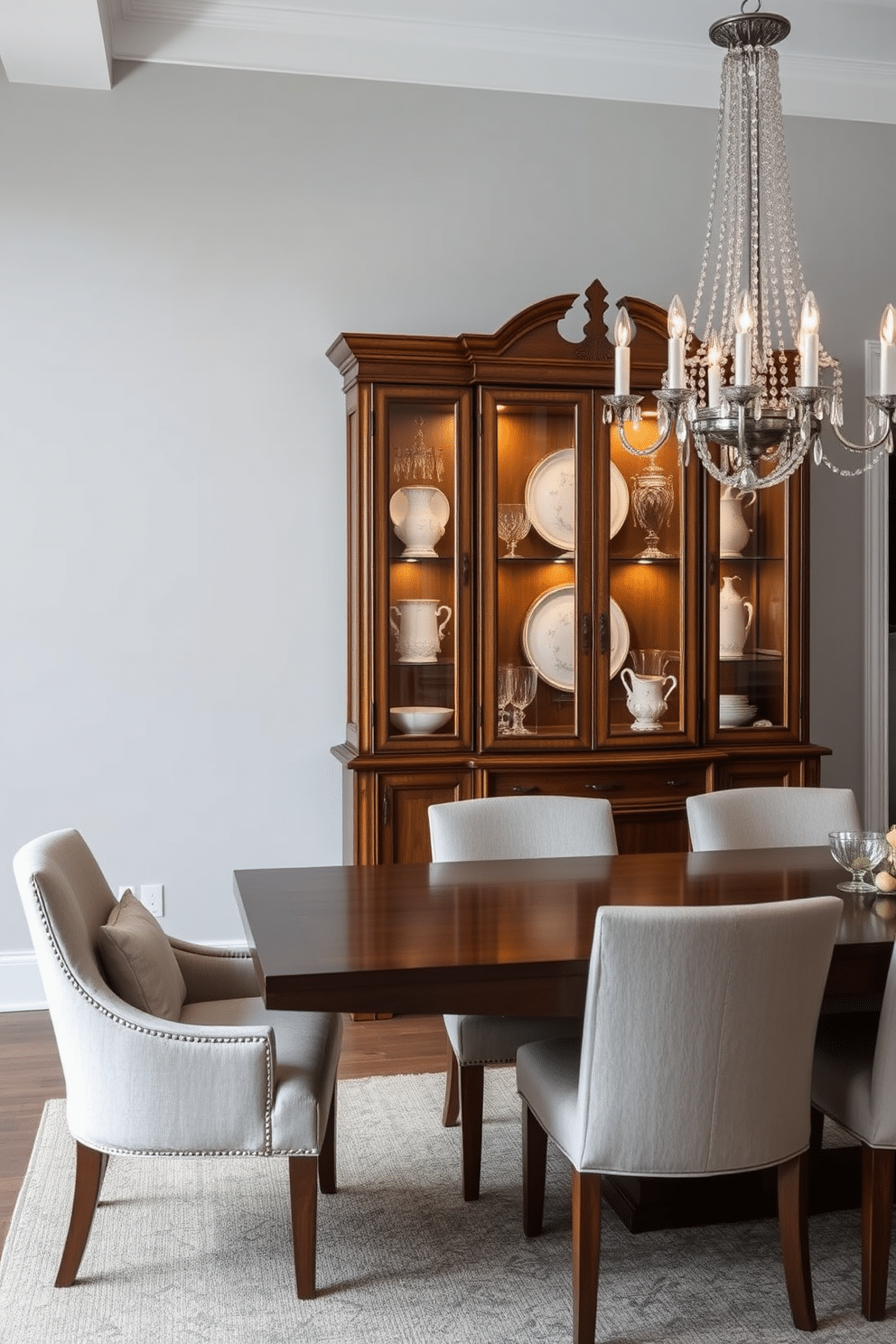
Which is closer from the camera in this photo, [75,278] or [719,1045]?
[719,1045]

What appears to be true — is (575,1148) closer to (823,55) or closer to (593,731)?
(593,731)

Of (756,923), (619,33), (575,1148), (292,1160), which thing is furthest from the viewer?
(619,33)

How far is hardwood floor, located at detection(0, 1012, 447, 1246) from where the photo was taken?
3.11m

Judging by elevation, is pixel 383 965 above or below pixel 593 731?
below

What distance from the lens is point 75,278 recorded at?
4078 mm

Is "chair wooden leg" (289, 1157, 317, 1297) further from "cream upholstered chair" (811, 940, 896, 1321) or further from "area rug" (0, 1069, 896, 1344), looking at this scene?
"cream upholstered chair" (811, 940, 896, 1321)

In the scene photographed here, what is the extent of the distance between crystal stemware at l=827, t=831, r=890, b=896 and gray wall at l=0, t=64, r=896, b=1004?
203 centimetres

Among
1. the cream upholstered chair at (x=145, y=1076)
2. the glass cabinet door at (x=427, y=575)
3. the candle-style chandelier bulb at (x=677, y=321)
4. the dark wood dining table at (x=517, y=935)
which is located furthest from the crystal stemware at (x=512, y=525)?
the cream upholstered chair at (x=145, y=1076)

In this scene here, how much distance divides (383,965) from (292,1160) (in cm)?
45

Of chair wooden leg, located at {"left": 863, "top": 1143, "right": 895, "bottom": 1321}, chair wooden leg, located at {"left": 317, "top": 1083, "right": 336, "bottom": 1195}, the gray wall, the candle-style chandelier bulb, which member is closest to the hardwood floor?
the gray wall

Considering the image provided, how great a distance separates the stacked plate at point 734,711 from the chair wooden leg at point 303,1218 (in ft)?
7.75

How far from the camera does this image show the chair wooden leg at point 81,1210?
2350 mm

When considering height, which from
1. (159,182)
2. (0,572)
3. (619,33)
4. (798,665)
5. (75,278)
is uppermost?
(619,33)

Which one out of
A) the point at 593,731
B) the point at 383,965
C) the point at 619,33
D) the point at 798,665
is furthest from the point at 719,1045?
the point at 619,33
